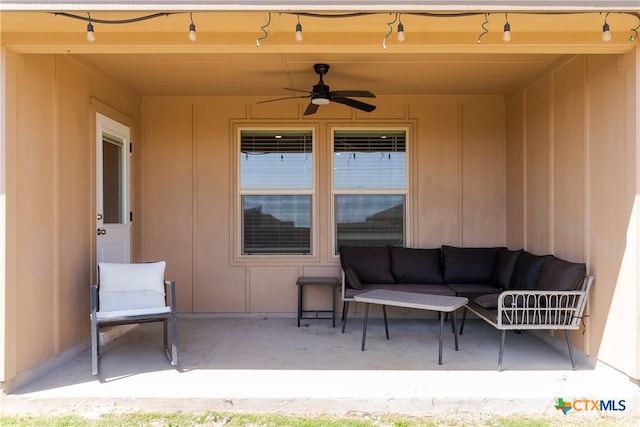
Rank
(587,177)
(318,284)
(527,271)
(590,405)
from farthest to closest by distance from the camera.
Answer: (318,284) < (527,271) < (587,177) < (590,405)

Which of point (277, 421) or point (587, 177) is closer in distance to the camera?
point (277, 421)

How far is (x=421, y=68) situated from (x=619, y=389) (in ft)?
9.75

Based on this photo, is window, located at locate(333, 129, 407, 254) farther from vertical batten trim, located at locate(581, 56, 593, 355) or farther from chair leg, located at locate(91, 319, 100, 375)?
chair leg, located at locate(91, 319, 100, 375)

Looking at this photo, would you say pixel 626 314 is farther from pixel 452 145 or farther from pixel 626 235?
pixel 452 145

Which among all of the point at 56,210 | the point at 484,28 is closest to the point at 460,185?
the point at 484,28

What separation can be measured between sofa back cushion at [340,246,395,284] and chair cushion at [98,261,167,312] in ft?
6.16

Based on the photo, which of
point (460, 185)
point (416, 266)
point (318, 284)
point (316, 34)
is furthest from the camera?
point (460, 185)

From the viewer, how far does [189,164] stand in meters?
5.34

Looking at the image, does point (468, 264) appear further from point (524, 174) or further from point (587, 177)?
point (587, 177)

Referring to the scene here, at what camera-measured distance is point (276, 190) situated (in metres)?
5.36

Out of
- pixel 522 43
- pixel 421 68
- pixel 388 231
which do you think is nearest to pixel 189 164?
pixel 388 231

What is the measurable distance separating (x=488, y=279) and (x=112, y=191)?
12.9ft

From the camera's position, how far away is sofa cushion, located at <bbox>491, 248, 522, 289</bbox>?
4.54m

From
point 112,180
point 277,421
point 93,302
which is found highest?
point 112,180
